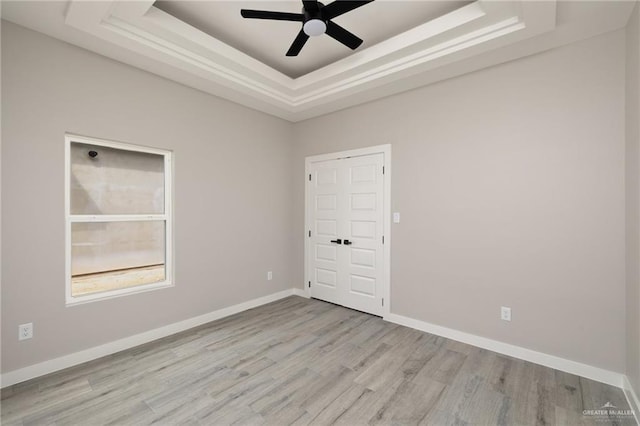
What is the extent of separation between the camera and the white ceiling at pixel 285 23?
8.23 feet

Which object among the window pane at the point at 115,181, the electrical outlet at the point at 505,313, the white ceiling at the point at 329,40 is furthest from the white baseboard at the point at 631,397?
the window pane at the point at 115,181

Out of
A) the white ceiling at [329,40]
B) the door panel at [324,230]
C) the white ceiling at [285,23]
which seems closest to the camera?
the white ceiling at [329,40]

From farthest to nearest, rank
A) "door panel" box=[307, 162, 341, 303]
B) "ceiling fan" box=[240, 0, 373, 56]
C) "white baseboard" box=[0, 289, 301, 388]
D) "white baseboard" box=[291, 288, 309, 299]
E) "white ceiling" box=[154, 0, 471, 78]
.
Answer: "white baseboard" box=[291, 288, 309, 299], "door panel" box=[307, 162, 341, 303], "white ceiling" box=[154, 0, 471, 78], "white baseboard" box=[0, 289, 301, 388], "ceiling fan" box=[240, 0, 373, 56]

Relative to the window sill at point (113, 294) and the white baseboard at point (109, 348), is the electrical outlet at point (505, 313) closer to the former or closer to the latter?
the white baseboard at point (109, 348)

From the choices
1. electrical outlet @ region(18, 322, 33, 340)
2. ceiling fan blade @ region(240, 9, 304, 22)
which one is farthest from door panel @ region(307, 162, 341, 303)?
electrical outlet @ region(18, 322, 33, 340)

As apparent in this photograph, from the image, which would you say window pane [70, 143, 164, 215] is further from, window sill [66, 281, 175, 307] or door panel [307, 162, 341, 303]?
door panel [307, 162, 341, 303]

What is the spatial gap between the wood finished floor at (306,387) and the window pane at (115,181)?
144cm

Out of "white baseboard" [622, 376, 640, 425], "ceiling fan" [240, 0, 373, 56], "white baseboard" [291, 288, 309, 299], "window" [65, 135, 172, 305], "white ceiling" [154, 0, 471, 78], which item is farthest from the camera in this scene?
"white baseboard" [291, 288, 309, 299]

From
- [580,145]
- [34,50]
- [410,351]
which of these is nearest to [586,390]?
[410,351]

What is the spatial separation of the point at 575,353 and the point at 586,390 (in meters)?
0.31

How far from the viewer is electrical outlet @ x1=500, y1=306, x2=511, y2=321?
109 inches

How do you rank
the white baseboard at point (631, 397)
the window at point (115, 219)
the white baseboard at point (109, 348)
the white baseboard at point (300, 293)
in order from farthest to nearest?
the white baseboard at point (300, 293)
the window at point (115, 219)
the white baseboard at point (109, 348)
the white baseboard at point (631, 397)

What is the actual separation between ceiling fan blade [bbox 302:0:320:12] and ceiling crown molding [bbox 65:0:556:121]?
103cm

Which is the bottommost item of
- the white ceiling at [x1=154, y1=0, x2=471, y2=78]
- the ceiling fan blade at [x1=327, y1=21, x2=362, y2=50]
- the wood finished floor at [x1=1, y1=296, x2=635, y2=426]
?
the wood finished floor at [x1=1, y1=296, x2=635, y2=426]
